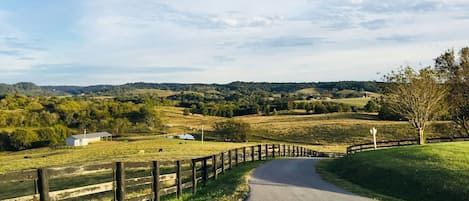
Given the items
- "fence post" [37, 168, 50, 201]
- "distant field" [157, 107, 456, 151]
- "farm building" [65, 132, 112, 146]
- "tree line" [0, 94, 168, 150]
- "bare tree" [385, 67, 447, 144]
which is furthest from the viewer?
"tree line" [0, 94, 168, 150]

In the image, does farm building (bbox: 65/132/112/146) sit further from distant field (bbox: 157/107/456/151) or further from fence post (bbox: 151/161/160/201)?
fence post (bbox: 151/161/160/201)

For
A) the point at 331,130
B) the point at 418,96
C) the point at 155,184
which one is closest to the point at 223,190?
the point at 155,184

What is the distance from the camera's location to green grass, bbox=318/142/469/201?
1661 centimetres

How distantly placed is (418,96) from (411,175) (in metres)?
25.8

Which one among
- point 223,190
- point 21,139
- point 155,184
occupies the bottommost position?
point 21,139

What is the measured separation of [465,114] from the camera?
45188mm

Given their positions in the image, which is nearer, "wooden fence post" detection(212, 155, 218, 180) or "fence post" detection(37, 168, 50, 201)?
"fence post" detection(37, 168, 50, 201)

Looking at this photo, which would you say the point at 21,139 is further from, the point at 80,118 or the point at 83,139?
the point at 80,118

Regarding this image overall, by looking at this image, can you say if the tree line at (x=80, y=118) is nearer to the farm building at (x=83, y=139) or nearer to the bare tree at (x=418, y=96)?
the farm building at (x=83, y=139)

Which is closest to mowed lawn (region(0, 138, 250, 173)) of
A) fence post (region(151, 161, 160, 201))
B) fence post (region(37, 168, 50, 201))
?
fence post (region(151, 161, 160, 201))

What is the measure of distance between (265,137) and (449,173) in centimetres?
7336

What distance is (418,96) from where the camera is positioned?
43.0m

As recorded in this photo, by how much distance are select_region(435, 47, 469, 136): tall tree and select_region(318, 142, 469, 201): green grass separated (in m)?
20.3

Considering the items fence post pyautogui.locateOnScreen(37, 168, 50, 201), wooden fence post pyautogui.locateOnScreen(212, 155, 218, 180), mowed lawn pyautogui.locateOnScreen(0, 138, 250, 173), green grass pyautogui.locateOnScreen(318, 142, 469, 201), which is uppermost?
fence post pyautogui.locateOnScreen(37, 168, 50, 201)
